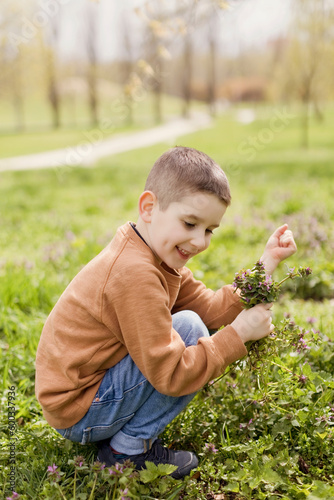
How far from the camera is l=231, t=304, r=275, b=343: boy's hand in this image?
1895 millimetres

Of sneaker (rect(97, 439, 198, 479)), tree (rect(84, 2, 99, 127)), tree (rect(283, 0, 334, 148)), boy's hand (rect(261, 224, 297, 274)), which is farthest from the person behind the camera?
tree (rect(84, 2, 99, 127))

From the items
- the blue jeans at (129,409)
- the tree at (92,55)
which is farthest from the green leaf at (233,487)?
the tree at (92,55)

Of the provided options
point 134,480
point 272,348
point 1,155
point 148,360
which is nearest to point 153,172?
point 148,360

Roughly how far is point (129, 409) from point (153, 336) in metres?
0.36

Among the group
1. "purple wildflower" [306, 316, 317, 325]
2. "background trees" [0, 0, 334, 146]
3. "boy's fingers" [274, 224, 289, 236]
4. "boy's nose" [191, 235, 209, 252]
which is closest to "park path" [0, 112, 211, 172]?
"background trees" [0, 0, 334, 146]

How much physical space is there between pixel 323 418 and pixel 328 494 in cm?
40

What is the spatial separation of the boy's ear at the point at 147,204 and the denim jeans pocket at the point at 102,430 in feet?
2.46

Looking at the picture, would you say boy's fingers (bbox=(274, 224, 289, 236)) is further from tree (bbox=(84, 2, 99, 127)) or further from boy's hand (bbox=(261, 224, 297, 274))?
tree (bbox=(84, 2, 99, 127))

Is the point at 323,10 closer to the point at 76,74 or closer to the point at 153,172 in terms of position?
the point at 153,172

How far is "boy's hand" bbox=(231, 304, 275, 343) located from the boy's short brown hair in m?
0.41

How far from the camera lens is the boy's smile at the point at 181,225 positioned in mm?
1865

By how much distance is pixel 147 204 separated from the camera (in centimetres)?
193

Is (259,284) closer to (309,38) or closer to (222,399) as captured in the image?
(222,399)

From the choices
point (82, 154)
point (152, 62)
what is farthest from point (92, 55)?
point (152, 62)
